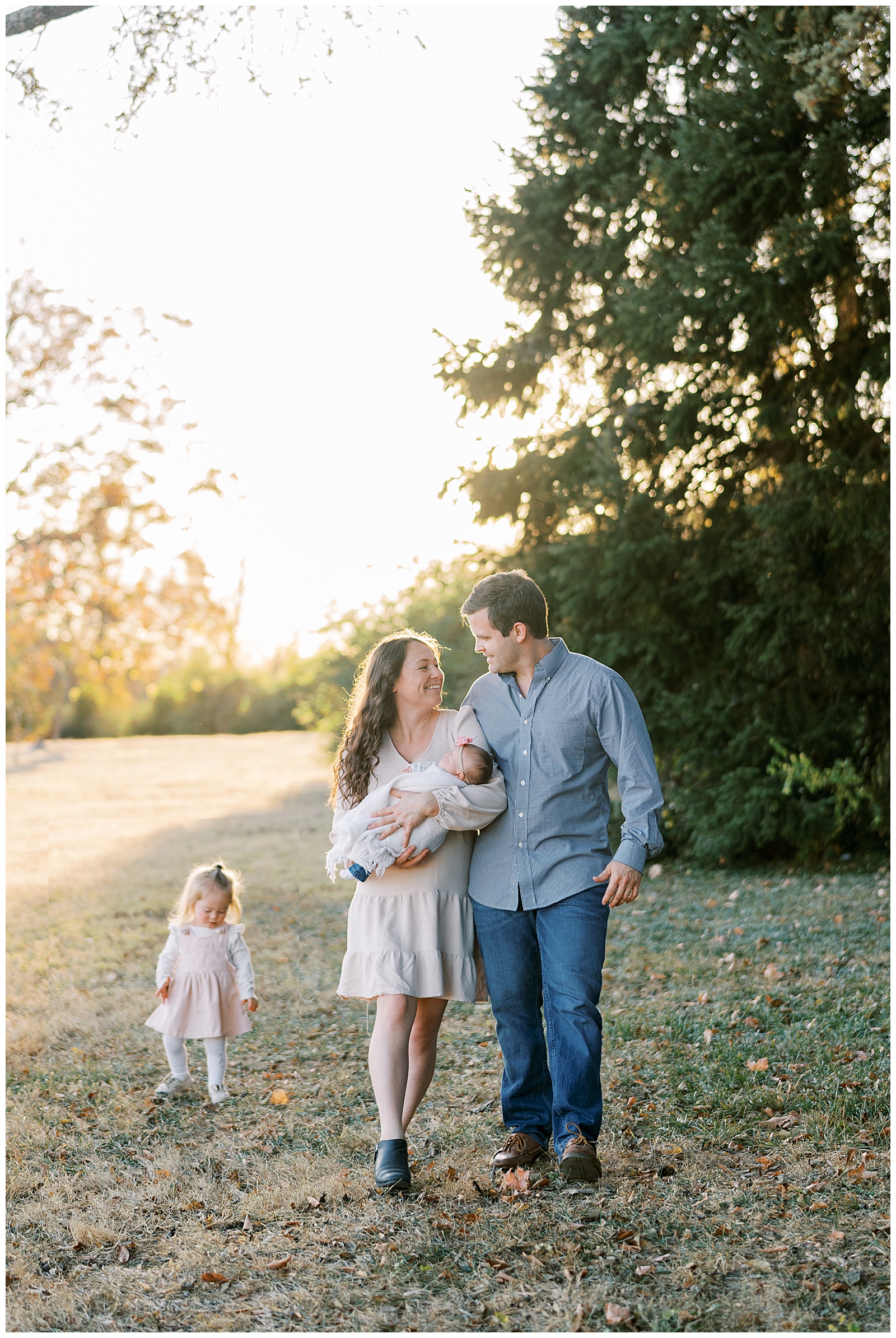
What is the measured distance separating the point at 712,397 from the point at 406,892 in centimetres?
664

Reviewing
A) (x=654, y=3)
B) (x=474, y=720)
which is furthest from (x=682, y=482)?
A: (x=474, y=720)

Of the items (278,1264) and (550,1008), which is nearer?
(278,1264)

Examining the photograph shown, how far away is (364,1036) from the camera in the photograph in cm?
563

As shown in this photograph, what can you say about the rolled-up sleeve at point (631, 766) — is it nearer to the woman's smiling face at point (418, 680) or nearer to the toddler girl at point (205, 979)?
the woman's smiling face at point (418, 680)

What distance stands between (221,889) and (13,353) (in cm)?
952

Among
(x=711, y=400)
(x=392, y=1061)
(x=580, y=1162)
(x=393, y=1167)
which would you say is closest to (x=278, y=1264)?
(x=393, y=1167)

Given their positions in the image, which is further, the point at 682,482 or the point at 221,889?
the point at 682,482

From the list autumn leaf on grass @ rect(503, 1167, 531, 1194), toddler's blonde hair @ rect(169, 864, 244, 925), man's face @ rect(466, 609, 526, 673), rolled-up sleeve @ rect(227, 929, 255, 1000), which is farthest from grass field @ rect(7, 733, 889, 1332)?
man's face @ rect(466, 609, 526, 673)

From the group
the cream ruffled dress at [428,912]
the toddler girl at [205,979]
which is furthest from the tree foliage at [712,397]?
the cream ruffled dress at [428,912]

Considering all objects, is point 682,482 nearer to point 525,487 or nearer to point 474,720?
point 525,487

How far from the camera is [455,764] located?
347cm

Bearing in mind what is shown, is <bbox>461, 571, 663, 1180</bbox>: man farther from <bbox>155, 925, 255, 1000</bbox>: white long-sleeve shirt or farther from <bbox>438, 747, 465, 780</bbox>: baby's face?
<bbox>155, 925, 255, 1000</bbox>: white long-sleeve shirt

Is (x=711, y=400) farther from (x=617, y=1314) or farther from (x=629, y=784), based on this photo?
(x=617, y=1314)

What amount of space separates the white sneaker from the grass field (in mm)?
70
